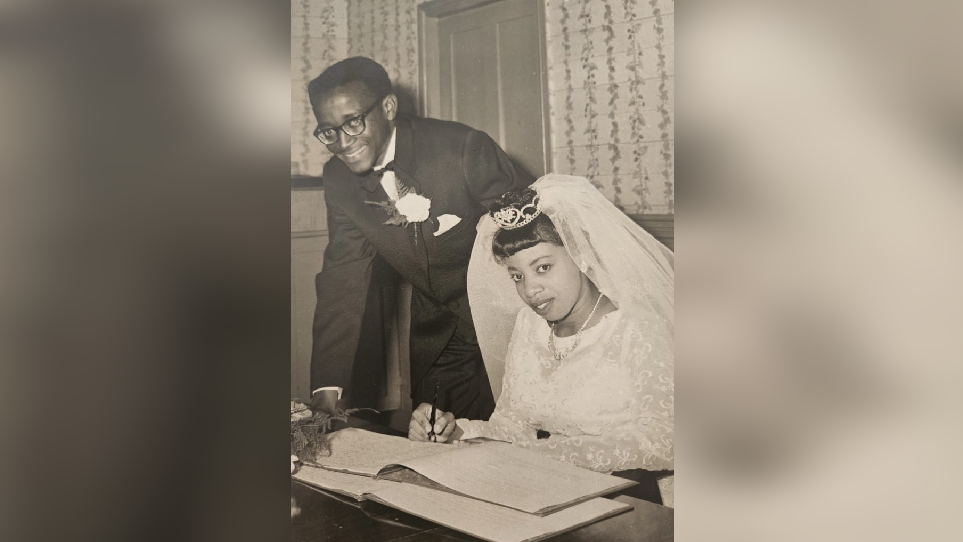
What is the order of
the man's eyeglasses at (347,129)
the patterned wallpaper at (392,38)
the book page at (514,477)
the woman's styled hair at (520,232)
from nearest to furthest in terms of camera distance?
the book page at (514,477) < the woman's styled hair at (520,232) < the patterned wallpaper at (392,38) < the man's eyeglasses at (347,129)

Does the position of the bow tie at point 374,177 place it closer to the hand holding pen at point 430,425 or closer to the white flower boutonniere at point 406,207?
the white flower boutonniere at point 406,207

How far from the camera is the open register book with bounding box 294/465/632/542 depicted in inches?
90.7

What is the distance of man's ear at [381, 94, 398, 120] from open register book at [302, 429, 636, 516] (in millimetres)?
1035

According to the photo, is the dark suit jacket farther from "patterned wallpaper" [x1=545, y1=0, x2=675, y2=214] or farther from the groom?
"patterned wallpaper" [x1=545, y1=0, x2=675, y2=214]

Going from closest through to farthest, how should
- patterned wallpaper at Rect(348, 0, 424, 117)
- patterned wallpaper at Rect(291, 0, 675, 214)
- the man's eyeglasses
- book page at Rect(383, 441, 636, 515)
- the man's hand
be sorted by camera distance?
patterned wallpaper at Rect(291, 0, 675, 214) → book page at Rect(383, 441, 636, 515) → patterned wallpaper at Rect(348, 0, 424, 117) → the man's eyeglasses → the man's hand

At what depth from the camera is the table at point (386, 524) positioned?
2.27 metres

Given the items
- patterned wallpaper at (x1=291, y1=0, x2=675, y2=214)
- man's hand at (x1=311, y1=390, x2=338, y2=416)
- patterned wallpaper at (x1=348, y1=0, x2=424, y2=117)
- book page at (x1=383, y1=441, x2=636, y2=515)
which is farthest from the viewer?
man's hand at (x1=311, y1=390, x2=338, y2=416)

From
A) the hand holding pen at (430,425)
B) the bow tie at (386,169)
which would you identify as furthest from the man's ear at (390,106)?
the hand holding pen at (430,425)

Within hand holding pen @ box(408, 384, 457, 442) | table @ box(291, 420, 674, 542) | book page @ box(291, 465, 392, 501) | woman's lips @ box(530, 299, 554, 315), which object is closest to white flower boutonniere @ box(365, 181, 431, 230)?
woman's lips @ box(530, 299, 554, 315)

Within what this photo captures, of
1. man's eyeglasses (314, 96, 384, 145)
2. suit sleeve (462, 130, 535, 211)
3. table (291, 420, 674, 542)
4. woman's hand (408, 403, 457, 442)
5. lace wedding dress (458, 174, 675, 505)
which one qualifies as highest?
man's eyeglasses (314, 96, 384, 145)
